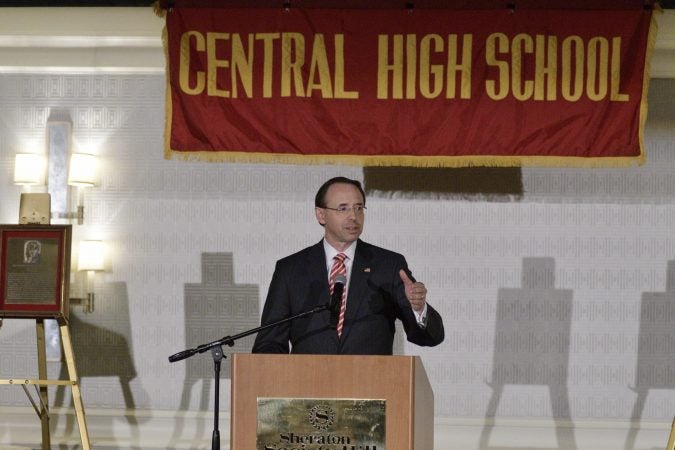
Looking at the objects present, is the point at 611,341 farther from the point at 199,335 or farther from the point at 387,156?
the point at 199,335

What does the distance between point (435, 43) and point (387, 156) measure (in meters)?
0.60

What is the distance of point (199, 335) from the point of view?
582 cm

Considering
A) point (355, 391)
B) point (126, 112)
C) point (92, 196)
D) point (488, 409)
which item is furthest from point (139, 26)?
point (355, 391)

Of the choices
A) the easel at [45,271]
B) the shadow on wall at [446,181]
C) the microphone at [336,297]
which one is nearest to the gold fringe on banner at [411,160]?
the shadow on wall at [446,181]

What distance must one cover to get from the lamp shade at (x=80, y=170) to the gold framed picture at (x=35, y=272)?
0.67m

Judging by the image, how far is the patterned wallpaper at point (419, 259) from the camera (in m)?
5.70

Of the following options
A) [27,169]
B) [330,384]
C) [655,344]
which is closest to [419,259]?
[655,344]

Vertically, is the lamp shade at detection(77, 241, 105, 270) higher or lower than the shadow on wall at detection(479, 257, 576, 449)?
higher

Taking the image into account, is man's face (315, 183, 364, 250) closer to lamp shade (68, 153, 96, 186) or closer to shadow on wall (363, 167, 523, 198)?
shadow on wall (363, 167, 523, 198)

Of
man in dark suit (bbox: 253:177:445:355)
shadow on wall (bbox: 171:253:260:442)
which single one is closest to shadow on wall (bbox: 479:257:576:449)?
shadow on wall (bbox: 171:253:260:442)

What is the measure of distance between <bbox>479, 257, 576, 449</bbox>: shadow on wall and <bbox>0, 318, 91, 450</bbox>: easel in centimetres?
204

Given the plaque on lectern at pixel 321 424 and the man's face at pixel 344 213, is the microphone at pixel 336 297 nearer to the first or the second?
the plaque on lectern at pixel 321 424

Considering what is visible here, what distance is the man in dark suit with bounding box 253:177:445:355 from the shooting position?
3795 mm

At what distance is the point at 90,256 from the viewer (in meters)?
5.72
